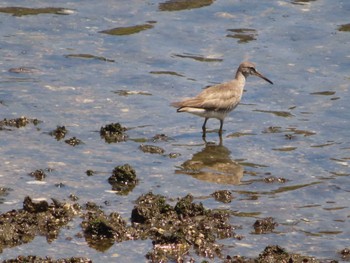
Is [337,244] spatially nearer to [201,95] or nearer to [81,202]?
[81,202]

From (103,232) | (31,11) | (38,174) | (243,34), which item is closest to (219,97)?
(38,174)

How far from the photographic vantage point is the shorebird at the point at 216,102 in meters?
18.3

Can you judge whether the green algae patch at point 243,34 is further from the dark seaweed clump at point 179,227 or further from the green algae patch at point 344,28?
the dark seaweed clump at point 179,227

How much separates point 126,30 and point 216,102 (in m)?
6.05

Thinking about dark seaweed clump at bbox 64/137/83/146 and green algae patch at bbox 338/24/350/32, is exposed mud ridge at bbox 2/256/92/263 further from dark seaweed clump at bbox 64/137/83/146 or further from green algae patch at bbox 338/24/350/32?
green algae patch at bbox 338/24/350/32

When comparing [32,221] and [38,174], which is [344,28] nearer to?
[38,174]

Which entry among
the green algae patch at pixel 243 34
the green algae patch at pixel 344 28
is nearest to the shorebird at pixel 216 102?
the green algae patch at pixel 243 34

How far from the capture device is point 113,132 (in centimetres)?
1716

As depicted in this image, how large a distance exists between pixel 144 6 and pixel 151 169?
34.7 ft

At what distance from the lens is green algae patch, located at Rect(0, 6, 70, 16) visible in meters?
24.4

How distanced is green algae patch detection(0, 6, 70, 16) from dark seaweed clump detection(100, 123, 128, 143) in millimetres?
8150

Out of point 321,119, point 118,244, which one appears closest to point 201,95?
point 321,119

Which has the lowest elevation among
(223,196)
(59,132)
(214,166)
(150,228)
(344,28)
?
(214,166)

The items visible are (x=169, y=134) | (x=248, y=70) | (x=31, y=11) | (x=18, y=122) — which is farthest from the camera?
(x=31, y=11)
